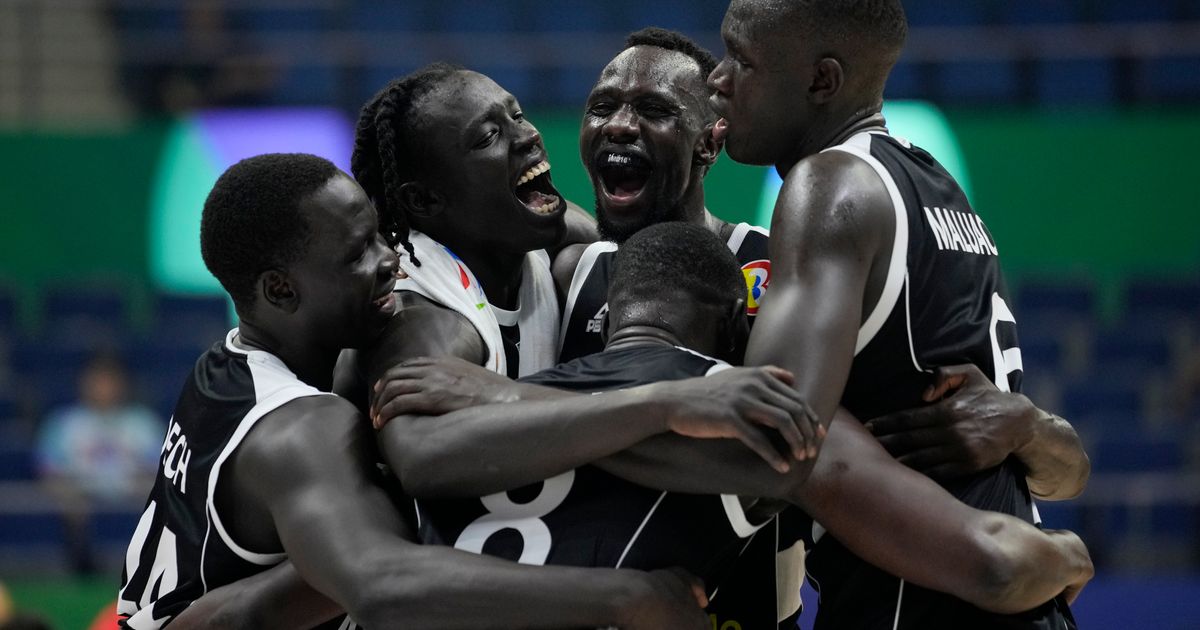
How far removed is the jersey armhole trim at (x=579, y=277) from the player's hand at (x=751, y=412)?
1.37 metres

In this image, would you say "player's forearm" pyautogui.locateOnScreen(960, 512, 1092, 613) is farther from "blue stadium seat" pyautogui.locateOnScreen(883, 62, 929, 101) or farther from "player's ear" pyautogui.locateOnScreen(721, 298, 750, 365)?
"blue stadium seat" pyautogui.locateOnScreen(883, 62, 929, 101)

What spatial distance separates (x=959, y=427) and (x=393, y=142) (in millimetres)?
1873

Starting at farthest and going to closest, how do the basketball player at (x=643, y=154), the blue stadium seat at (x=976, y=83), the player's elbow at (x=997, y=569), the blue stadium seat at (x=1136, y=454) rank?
the blue stadium seat at (x=976, y=83) < the blue stadium seat at (x=1136, y=454) < the basketball player at (x=643, y=154) < the player's elbow at (x=997, y=569)

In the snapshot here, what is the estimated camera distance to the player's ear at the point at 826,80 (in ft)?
12.3

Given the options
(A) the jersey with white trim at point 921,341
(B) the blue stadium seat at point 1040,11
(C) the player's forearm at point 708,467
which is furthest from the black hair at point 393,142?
(B) the blue stadium seat at point 1040,11

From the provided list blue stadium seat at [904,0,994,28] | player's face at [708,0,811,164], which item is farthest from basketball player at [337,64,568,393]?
blue stadium seat at [904,0,994,28]

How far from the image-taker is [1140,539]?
376 inches

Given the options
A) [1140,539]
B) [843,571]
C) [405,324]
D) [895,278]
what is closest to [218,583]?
[405,324]

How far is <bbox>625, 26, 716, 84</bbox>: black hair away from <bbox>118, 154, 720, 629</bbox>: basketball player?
1419 millimetres

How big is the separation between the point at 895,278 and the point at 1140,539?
6.87 m

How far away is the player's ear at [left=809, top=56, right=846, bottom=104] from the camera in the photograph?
3.74m

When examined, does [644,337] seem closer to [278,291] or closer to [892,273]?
[892,273]

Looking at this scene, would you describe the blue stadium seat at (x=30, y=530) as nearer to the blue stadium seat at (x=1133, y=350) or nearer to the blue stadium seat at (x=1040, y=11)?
the blue stadium seat at (x=1133, y=350)

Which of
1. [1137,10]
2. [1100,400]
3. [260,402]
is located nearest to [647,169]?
[260,402]
